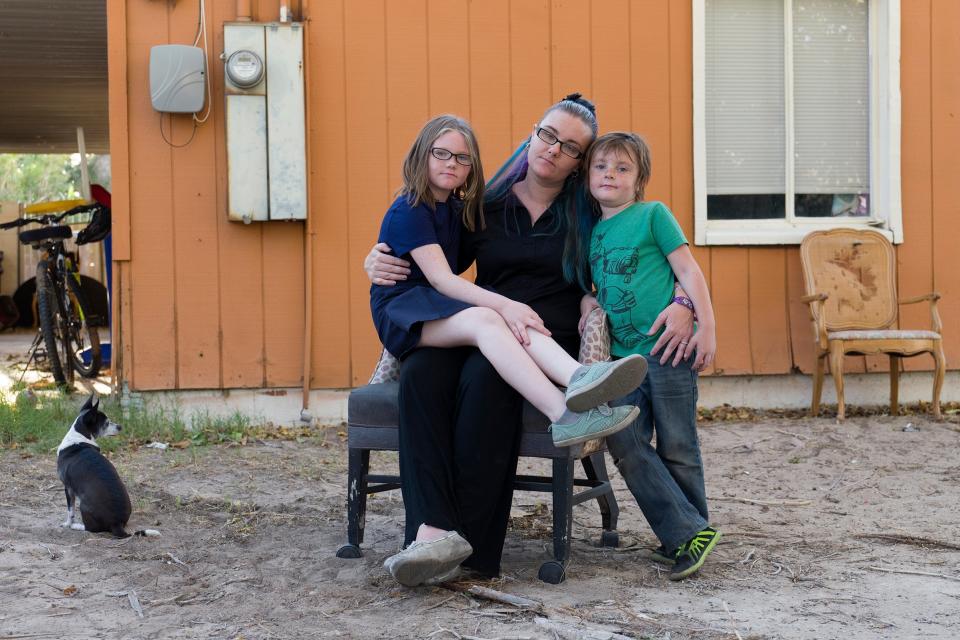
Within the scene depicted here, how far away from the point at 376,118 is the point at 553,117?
3.03 meters

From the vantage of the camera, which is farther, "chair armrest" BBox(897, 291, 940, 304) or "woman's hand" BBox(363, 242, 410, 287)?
"chair armrest" BBox(897, 291, 940, 304)

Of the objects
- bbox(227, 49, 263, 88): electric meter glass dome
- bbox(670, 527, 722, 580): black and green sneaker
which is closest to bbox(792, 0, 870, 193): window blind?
bbox(227, 49, 263, 88): electric meter glass dome

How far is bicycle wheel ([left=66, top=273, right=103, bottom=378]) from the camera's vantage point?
7543 millimetres

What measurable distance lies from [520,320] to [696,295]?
22.8 inches

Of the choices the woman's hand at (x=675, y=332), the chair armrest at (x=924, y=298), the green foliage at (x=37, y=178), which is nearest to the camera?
the woman's hand at (x=675, y=332)

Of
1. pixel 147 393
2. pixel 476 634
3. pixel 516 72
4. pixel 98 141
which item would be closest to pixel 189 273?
pixel 147 393

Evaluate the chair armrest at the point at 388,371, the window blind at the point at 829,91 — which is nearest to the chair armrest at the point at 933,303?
the window blind at the point at 829,91

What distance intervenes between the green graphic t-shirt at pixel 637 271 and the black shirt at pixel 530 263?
0.53 ft

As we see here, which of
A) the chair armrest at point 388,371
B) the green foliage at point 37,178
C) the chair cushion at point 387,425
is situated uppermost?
the green foliage at point 37,178

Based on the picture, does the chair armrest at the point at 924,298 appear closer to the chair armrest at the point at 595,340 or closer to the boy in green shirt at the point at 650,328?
the boy in green shirt at the point at 650,328

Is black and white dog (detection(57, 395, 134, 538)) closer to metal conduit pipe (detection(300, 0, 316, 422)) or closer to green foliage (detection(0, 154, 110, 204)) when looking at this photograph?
metal conduit pipe (detection(300, 0, 316, 422))

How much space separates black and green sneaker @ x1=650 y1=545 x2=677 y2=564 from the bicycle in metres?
5.34

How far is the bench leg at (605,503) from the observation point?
3.62 metres

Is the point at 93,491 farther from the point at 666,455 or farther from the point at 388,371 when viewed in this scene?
the point at 666,455
